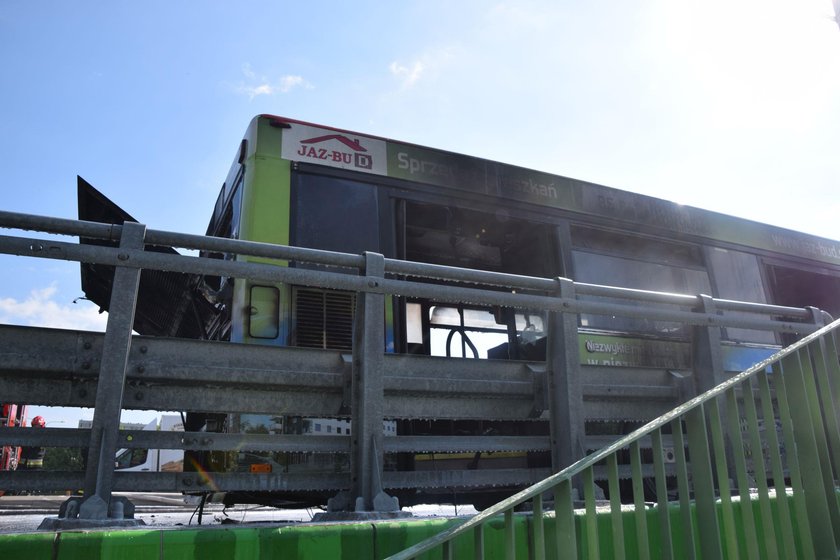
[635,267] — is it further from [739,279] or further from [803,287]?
[803,287]

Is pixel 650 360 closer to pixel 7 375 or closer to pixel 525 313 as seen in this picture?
pixel 525 313

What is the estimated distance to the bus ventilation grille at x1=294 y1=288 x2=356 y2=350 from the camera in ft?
17.2

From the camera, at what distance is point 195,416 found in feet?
20.0

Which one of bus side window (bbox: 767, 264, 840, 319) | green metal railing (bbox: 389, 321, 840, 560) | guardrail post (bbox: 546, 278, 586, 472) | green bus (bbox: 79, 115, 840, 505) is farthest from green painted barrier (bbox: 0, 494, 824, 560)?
bus side window (bbox: 767, 264, 840, 319)

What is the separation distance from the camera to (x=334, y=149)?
591 centimetres

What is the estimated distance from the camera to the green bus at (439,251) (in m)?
5.30

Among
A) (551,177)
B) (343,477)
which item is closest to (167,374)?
(343,477)

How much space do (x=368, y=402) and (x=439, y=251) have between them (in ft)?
15.3

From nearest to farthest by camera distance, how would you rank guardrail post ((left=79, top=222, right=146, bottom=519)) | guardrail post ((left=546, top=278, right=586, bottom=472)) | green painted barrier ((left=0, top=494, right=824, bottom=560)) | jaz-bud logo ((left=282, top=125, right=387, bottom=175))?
green painted barrier ((left=0, top=494, right=824, bottom=560))
guardrail post ((left=79, top=222, right=146, bottom=519))
guardrail post ((left=546, top=278, right=586, bottom=472))
jaz-bud logo ((left=282, top=125, right=387, bottom=175))

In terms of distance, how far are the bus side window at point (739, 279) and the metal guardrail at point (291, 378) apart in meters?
4.15

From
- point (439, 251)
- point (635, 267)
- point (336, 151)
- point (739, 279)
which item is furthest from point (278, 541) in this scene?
point (739, 279)

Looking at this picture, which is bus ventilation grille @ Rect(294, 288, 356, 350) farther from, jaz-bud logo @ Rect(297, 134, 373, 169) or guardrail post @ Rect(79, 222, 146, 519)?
guardrail post @ Rect(79, 222, 146, 519)

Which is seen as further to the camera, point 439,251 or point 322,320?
point 439,251

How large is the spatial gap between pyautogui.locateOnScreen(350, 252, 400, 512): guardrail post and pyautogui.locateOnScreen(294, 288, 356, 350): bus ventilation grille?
1834 millimetres
